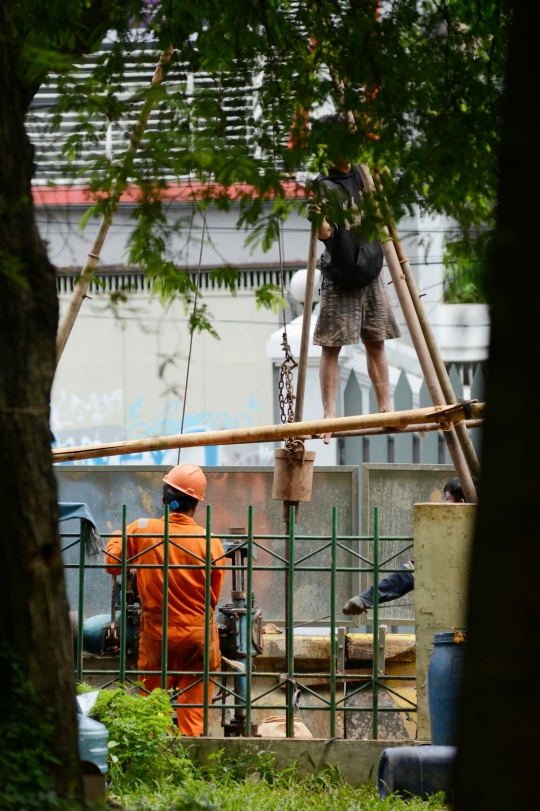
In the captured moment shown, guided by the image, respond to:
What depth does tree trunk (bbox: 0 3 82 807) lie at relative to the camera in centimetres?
312

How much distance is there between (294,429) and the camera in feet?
20.3

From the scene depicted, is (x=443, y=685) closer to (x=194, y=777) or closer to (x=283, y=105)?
(x=194, y=777)

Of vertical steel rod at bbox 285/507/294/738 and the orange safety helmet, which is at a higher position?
the orange safety helmet

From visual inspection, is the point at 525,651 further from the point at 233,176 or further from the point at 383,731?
the point at 383,731

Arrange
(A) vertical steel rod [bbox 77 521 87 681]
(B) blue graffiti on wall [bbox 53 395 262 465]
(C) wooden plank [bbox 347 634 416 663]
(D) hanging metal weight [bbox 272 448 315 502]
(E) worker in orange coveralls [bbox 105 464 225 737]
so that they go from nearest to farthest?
(A) vertical steel rod [bbox 77 521 87 681] → (D) hanging metal weight [bbox 272 448 315 502] → (E) worker in orange coveralls [bbox 105 464 225 737] → (C) wooden plank [bbox 347 634 416 663] → (B) blue graffiti on wall [bbox 53 395 262 465]

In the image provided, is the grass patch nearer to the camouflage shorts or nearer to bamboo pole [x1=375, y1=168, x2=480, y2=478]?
bamboo pole [x1=375, y1=168, x2=480, y2=478]

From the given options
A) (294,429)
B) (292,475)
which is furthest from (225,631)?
(294,429)

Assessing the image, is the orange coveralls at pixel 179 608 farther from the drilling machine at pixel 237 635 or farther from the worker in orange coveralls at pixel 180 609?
the drilling machine at pixel 237 635

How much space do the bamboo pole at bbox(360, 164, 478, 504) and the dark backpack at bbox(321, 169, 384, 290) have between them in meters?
0.38

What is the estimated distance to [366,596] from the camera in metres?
7.20

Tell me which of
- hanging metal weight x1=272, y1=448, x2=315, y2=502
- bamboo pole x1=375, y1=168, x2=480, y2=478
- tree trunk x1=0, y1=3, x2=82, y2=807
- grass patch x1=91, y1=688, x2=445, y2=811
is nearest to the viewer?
tree trunk x1=0, y1=3, x2=82, y2=807

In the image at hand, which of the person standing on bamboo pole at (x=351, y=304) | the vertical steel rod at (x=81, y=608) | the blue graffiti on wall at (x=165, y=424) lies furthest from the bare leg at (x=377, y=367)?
the blue graffiti on wall at (x=165, y=424)

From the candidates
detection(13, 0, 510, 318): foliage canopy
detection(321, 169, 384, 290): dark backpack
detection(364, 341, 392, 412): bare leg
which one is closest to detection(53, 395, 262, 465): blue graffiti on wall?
detection(364, 341, 392, 412): bare leg

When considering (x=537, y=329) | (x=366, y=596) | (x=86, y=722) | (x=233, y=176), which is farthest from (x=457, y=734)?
(x=366, y=596)
